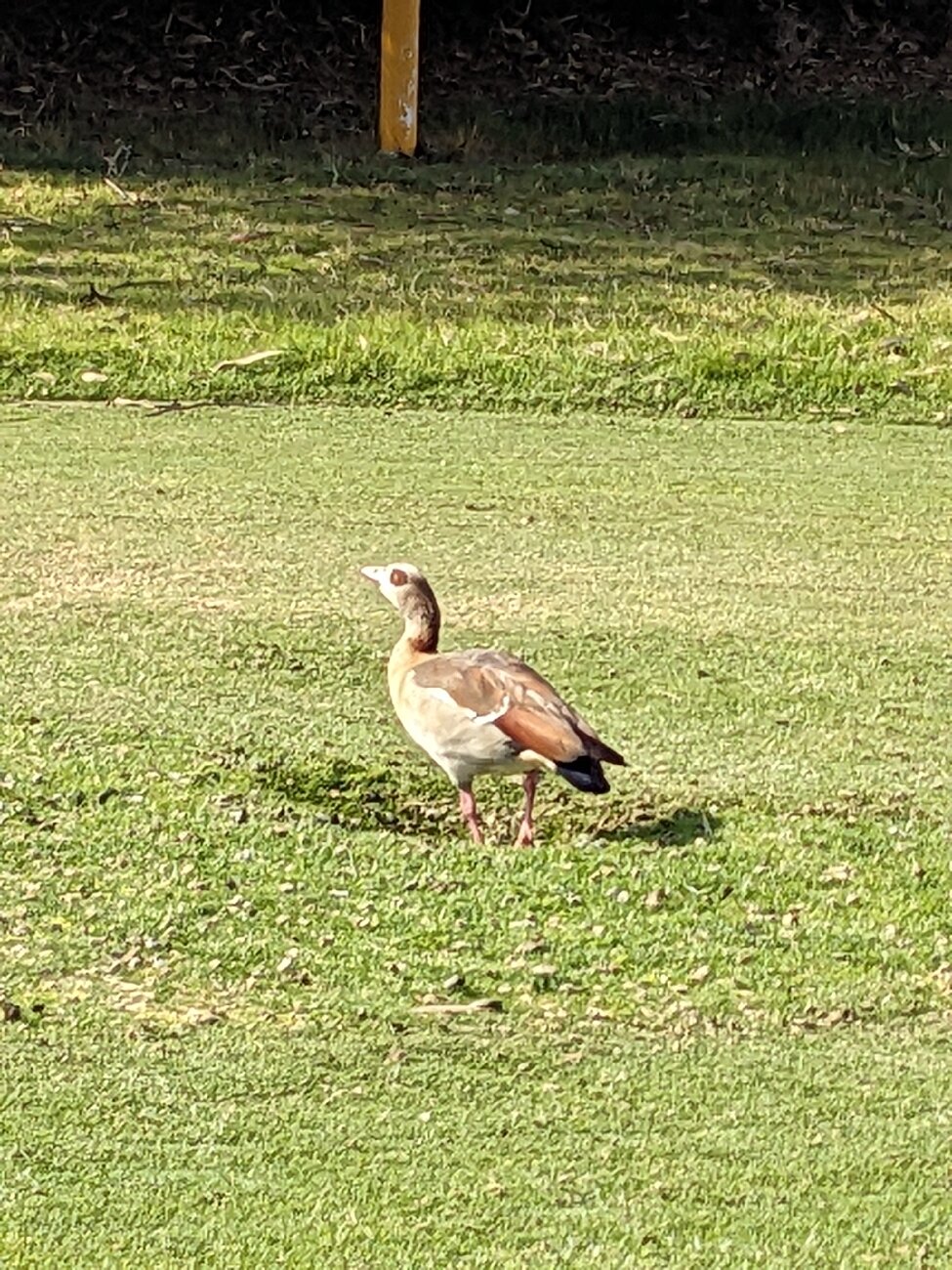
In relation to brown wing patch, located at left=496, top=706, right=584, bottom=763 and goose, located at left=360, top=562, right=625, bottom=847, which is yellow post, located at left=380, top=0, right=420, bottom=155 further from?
brown wing patch, located at left=496, top=706, right=584, bottom=763

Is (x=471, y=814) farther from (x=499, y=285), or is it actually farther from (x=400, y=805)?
(x=499, y=285)

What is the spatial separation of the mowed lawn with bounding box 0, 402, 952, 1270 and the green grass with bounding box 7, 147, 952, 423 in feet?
2.14

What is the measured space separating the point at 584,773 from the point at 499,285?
15.2 feet

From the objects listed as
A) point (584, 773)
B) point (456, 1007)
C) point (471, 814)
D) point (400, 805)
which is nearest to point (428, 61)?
point (400, 805)

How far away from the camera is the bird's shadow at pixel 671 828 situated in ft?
12.7

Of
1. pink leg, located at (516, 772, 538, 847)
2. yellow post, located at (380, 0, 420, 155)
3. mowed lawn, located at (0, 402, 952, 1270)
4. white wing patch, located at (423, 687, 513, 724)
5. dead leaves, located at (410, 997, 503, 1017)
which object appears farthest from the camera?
yellow post, located at (380, 0, 420, 155)

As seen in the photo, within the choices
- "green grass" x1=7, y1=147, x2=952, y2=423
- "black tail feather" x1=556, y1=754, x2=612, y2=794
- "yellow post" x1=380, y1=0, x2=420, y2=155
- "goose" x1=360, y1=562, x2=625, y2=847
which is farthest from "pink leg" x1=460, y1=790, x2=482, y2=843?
"yellow post" x1=380, y1=0, x2=420, y2=155

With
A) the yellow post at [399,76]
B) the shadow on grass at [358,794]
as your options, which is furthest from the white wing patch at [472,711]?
the yellow post at [399,76]

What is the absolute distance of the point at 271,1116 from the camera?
113 inches

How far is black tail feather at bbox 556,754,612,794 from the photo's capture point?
3.60 meters

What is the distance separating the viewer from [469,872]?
12.1 feet

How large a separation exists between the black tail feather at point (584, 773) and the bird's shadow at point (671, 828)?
0.88 feet

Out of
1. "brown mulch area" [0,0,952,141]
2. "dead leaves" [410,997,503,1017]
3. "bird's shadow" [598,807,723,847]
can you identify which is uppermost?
"brown mulch area" [0,0,952,141]

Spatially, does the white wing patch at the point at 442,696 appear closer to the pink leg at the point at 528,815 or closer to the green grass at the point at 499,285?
the pink leg at the point at 528,815
